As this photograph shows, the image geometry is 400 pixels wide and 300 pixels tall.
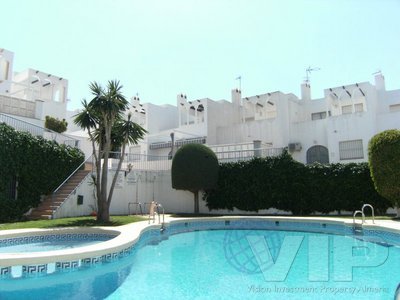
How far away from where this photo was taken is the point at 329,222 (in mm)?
14781

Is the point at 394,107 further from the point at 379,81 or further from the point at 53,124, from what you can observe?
the point at 53,124

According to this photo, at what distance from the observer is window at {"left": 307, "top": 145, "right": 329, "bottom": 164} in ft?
85.6

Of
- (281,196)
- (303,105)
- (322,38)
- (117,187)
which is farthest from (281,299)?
(303,105)

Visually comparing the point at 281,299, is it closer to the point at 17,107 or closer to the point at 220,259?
the point at 220,259

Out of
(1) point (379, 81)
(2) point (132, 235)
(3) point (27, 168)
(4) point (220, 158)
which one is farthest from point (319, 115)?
(2) point (132, 235)

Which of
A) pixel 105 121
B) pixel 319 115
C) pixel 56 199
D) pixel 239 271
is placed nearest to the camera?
pixel 239 271

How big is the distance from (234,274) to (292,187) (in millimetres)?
13537

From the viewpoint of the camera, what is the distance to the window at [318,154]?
26.1 m

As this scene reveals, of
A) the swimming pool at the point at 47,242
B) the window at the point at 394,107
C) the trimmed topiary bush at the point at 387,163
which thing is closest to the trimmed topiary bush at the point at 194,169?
the trimmed topiary bush at the point at 387,163

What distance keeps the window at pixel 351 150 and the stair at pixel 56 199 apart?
1765 cm

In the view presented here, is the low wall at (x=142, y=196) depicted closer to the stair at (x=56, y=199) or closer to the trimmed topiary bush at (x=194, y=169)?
the stair at (x=56, y=199)

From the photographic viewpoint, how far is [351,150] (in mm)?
24328

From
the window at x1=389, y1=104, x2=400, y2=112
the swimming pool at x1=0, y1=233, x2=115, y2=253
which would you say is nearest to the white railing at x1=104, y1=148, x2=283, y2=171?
the swimming pool at x1=0, y1=233, x2=115, y2=253

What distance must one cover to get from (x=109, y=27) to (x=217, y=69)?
636cm
